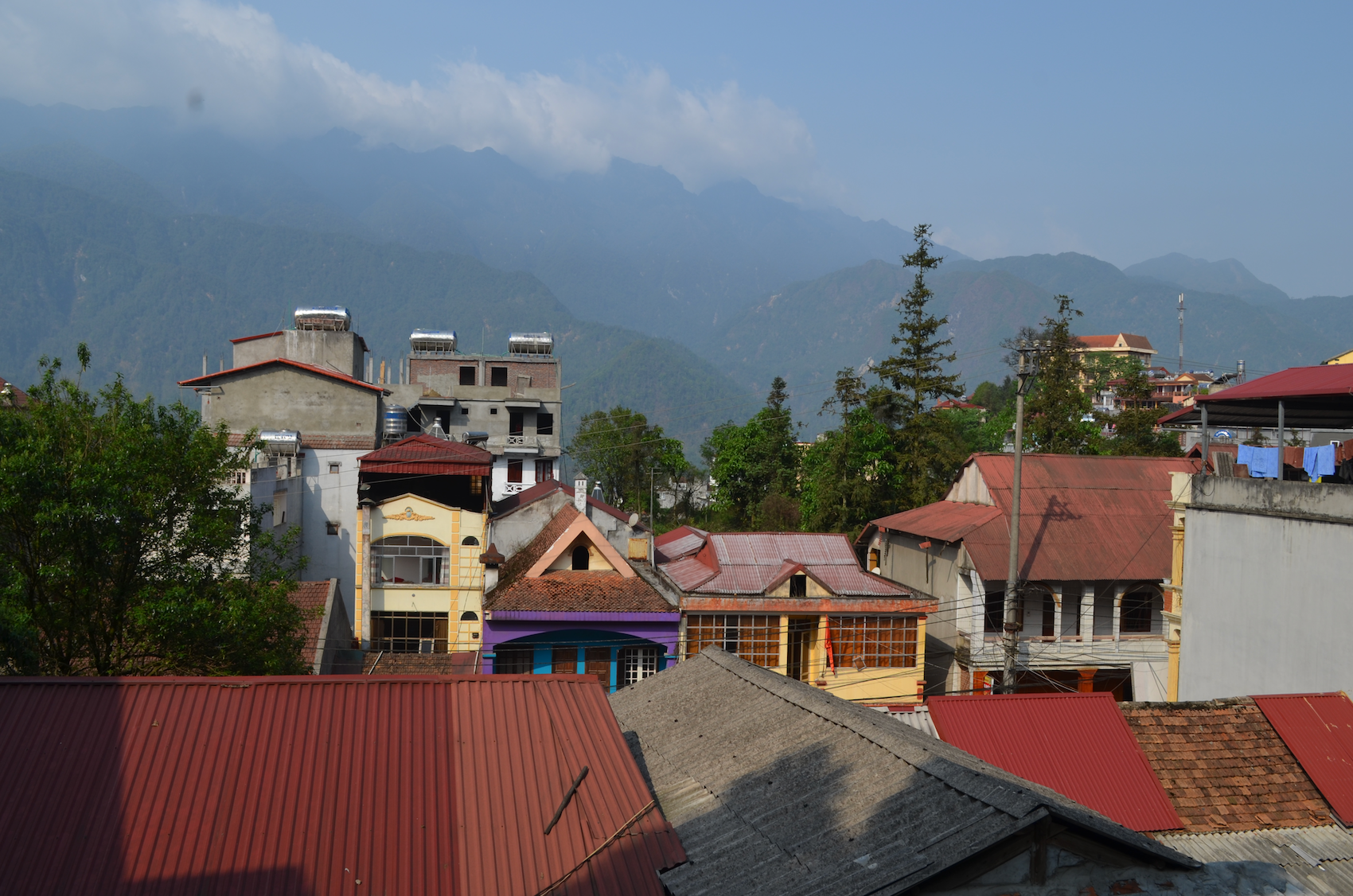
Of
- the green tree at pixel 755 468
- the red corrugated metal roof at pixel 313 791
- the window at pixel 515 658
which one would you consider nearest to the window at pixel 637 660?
the window at pixel 515 658

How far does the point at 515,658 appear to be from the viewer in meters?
26.3

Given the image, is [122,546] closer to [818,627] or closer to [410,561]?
[410,561]

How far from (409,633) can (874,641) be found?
15677 millimetres

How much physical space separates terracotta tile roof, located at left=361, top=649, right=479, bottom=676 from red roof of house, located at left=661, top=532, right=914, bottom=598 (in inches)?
287

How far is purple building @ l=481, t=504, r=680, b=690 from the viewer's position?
2580 centimetres

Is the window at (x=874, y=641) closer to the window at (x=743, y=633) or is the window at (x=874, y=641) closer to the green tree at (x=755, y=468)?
the window at (x=743, y=633)

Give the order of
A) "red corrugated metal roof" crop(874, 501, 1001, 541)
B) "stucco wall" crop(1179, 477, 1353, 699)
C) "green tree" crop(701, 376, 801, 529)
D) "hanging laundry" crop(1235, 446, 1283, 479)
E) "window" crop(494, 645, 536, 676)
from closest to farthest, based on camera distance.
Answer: "stucco wall" crop(1179, 477, 1353, 699)
"hanging laundry" crop(1235, 446, 1283, 479)
"window" crop(494, 645, 536, 676)
"red corrugated metal roof" crop(874, 501, 1001, 541)
"green tree" crop(701, 376, 801, 529)

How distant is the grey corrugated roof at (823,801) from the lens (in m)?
8.33

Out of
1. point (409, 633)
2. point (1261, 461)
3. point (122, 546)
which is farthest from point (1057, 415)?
point (122, 546)

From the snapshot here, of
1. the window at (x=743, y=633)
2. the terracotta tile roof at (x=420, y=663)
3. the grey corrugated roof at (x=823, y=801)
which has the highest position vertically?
the grey corrugated roof at (x=823, y=801)

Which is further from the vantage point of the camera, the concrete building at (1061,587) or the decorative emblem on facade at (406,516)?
the decorative emblem on facade at (406,516)

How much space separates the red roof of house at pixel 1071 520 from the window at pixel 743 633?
674 cm

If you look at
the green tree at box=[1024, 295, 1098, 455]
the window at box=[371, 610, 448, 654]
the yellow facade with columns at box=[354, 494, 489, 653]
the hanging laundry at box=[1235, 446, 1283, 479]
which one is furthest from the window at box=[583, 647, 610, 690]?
the green tree at box=[1024, 295, 1098, 455]

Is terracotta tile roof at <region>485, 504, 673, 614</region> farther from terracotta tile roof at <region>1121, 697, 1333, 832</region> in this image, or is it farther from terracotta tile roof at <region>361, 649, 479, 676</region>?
terracotta tile roof at <region>1121, 697, 1333, 832</region>
